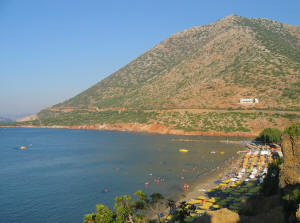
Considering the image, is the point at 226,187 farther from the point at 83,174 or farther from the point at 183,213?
the point at 83,174

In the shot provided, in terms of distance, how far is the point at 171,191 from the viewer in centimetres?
4884

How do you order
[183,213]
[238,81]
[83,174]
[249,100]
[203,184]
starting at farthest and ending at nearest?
[238,81] → [249,100] → [83,174] → [203,184] → [183,213]

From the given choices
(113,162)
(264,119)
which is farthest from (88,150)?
(264,119)

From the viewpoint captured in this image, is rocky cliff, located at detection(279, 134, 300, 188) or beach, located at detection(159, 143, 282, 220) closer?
rocky cliff, located at detection(279, 134, 300, 188)

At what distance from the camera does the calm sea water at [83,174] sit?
43.2 m

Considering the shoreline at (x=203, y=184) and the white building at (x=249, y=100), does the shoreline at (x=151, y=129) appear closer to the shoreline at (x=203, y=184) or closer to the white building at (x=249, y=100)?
the white building at (x=249, y=100)

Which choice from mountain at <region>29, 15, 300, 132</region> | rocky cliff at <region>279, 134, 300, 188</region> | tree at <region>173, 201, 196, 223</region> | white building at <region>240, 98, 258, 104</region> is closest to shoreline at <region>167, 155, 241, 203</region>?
tree at <region>173, 201, 196, 223</region>

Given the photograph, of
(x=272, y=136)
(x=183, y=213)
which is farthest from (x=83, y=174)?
(x=272, y=136)

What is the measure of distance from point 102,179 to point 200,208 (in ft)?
90.4

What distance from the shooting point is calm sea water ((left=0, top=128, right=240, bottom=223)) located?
4322 cm

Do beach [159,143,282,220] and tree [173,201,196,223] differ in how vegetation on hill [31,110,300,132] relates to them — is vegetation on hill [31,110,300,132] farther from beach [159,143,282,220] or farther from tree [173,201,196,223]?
tree [173,201,196,223]

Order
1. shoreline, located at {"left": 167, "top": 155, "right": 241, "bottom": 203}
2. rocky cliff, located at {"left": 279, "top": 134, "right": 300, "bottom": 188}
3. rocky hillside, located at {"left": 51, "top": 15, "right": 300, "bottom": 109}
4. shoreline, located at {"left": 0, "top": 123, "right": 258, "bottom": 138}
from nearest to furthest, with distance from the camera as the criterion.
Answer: rocky cliff, located at {"left": 279, "top": 134, "right": 300, "bottom": 188}
shoreline, located at {"left": 167, "top": 155, "right": 241, "bottom": 203}
shoreline, located at {"left": 0, "top": 123, "right": 258, "bottom": 138}
rocky hillside, located at {"left": 51, "top": 15, "right": 300, "bottom": 109}

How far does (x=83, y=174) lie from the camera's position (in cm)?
6347

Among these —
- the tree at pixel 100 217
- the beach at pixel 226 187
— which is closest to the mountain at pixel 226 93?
the beach at pixel 226 187
